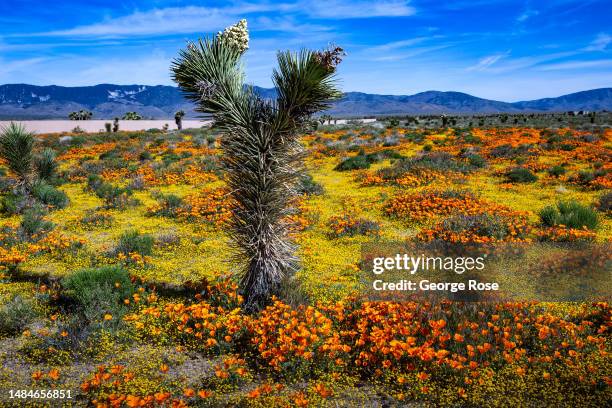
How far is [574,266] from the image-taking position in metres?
7.93

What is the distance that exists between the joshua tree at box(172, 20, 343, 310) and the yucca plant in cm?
998

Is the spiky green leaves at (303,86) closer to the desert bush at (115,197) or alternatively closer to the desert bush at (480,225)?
the desert bush at (480,225)

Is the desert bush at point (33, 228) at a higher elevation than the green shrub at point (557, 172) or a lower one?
Result: lower

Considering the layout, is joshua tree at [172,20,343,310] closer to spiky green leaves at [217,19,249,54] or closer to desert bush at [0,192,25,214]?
spiky green leaves at [217,19,249,54]

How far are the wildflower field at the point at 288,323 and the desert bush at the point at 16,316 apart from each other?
2 cm

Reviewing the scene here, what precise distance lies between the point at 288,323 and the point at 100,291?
10.3 feet

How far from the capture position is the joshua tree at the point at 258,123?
5.34 m

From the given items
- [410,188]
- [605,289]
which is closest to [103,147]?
[410,188]

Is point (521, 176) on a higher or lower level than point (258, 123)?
lower

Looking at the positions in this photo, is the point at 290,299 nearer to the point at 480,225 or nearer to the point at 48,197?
the point at 480,225

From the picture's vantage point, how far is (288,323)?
18.7ft

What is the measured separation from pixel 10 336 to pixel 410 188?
1293cm

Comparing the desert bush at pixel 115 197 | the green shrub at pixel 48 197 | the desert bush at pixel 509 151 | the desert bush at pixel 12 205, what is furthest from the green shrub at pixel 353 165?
the desert bush at pixel 12 205

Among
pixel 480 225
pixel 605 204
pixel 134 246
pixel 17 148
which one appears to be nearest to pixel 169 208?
pixel 134 246
